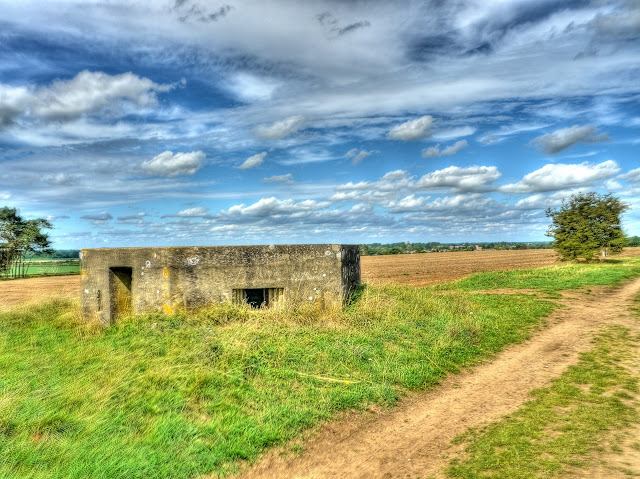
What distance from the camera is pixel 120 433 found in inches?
182

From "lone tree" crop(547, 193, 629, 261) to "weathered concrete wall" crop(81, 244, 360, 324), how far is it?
2512 centimetres

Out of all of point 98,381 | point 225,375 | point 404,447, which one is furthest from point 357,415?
point 98,381

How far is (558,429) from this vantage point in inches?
182

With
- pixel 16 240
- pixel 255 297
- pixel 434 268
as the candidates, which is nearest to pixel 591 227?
pixel 434 268

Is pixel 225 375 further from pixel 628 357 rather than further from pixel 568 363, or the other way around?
pixel 628 357

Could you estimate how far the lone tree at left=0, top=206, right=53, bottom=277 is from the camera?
3019 cm

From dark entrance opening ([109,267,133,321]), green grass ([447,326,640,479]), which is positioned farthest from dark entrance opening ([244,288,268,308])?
green grass ([447,326,640,479])

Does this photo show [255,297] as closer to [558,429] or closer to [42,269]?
[558,429]

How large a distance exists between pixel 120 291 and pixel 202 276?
2050 millimetres

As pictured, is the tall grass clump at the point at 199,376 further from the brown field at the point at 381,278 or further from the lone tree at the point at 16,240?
the lone tree at the point at 16,240

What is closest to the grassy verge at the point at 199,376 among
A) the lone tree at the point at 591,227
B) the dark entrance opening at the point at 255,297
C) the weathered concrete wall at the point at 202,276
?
the weathered concrete wall at the point at 202,276

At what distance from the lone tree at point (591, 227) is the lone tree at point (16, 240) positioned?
3952 centimetres

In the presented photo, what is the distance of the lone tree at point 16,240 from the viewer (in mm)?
30188

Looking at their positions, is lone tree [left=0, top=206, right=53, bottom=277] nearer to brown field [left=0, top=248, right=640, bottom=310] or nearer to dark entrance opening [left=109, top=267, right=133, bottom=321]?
brown field [left=0, top=248, right=640, bottom=310]
